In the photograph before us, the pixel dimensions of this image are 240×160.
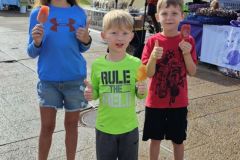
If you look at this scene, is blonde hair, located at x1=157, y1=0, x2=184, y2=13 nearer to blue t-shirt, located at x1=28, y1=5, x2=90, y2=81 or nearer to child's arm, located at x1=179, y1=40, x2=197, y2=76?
child's arm, located at x1=179, y1=40, x2=197, y2=76

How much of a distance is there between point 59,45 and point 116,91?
611 mm

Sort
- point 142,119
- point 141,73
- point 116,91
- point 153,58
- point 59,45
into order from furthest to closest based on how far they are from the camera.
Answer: point 142,119 < point 59,45 < point 153,58 < point 116,91 < point 141,73

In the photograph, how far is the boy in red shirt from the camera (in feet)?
9.25

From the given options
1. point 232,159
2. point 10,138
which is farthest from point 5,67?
point 232,159

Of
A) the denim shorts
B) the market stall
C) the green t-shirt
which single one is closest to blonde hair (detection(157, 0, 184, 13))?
the green t-shirt

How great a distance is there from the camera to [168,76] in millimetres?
2924

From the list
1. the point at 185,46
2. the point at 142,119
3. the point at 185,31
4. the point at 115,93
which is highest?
the point at 185,31

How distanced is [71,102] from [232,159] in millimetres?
1736

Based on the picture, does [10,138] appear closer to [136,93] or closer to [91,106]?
[91,106]

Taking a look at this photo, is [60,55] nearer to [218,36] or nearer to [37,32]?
[37,32]

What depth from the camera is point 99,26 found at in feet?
39.7

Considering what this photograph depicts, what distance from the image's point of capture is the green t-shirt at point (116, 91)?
Answer: 251 centimetres

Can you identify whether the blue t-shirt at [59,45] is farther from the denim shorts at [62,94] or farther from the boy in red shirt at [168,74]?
the boy in red shirt at [168,74]

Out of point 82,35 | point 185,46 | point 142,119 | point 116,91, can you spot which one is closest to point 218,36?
point 142,119
